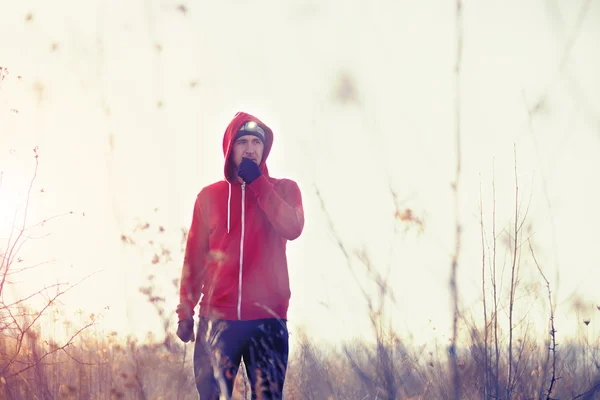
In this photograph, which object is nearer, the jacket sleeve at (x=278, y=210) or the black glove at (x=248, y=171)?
the jacket sleeve at (x=278, y=210)

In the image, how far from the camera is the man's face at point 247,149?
3209mm

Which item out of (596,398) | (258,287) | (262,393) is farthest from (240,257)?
(596,398)

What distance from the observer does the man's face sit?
321 cm

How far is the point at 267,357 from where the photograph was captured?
9.51 feet

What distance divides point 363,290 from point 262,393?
113 cm

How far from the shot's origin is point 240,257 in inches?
119

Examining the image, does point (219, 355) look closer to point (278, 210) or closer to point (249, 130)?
point (278, 210)

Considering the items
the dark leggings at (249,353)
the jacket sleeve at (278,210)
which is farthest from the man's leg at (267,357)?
the jacket sleeve at (278,210)

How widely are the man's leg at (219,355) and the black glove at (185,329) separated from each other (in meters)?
0.05

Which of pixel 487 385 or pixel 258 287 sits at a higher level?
pixel 258 287

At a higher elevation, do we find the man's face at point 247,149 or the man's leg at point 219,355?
the man's face at point 247,149

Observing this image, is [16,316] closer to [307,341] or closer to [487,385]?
[307,341]

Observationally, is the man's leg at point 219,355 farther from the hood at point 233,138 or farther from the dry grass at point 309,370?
the hood at point 233,138

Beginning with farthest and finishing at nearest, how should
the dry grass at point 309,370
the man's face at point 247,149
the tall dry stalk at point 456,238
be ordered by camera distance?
the man's face at point 247,149, the dry grass at point 309,370, the tall dry stalk at point 456,238
